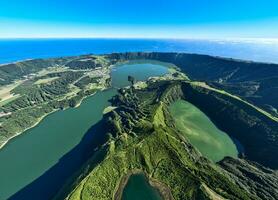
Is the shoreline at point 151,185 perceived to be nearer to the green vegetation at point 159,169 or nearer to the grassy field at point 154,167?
the green vegetation at point 159,169

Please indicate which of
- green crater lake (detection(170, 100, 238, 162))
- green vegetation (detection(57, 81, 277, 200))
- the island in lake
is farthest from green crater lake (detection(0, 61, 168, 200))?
green crater lake (detection(170, 100, 238, 162))

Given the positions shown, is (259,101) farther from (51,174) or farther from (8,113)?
(8,113)

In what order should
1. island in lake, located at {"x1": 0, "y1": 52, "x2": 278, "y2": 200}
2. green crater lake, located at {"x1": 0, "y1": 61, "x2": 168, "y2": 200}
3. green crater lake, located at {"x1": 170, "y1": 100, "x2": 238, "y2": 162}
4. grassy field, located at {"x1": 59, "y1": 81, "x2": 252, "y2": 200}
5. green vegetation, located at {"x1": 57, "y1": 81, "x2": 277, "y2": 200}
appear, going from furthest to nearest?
green crater lake, located at {"x1": 170, "y1": 100, "x2": 238, "y2": 162}
green crater lake, located at {"x1": 0, "y1": 61, "x2": 168, "y2": 200}
island in lake, located at {"x1": 0, "y1": 52, "x2": 278, "y2": 200}
green vegetation, located at {"x1": 57, "y1": 81, "x2": 277, "y2": 200}
grassy field, located at {"x1": 59, "y1": 81, "x2": 252, "y2": 200}

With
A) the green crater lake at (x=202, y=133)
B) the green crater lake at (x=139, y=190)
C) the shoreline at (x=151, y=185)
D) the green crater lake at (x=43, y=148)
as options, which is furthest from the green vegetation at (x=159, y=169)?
the green crater lake at (x=43, y=148)

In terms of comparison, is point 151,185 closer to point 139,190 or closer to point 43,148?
point 139,190

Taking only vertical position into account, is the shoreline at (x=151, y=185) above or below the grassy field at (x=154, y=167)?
below

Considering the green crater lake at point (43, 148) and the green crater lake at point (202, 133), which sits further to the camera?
the green crater lake at point (202, 133)

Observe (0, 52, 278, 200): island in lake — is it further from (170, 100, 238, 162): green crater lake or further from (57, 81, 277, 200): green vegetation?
(170, 100, 238, 162): green crater lake
